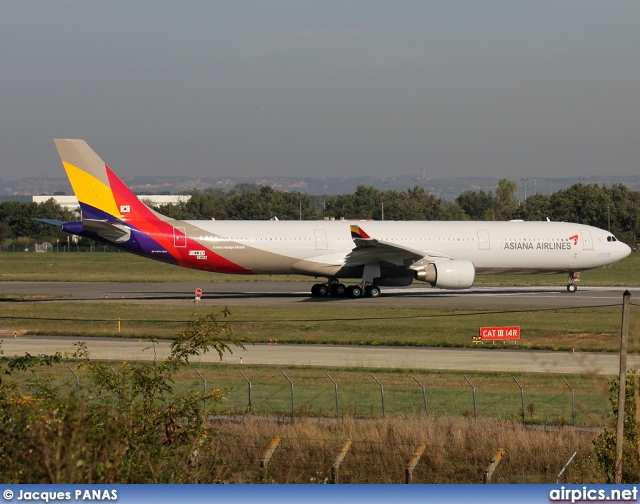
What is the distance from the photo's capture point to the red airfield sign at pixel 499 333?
3482 cm

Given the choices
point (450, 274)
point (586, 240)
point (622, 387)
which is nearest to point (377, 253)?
point (450, 274)

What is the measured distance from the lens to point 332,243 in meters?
48.8

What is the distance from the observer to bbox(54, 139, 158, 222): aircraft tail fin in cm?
4619

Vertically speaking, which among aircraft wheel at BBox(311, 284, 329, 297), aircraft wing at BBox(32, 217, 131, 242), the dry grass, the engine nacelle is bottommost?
the dry grass

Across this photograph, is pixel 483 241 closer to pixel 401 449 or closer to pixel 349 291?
pixel 349 291

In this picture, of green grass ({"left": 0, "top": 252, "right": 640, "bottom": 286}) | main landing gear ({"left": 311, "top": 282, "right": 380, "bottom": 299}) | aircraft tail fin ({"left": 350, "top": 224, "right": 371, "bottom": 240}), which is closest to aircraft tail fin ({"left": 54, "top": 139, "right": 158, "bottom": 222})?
main landing gear ({"left": 311, "top": 282, "right": 380, "bottom": 299})

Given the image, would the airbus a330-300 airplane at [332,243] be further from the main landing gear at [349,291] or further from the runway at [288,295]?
the runway at [288,295]

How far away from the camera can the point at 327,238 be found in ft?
160

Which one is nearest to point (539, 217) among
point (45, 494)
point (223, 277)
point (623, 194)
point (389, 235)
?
point (623, 194)

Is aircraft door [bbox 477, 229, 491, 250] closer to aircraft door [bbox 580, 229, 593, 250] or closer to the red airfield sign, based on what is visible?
aircraft door [bbox 580, 229, 593, 250]

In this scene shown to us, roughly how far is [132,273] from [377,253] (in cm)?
3270

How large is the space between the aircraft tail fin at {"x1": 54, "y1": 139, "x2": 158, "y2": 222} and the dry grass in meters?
28.2

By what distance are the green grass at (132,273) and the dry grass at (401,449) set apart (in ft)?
148

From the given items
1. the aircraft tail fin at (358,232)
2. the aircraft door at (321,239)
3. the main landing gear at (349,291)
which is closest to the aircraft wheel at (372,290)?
the main landing gear at (349,291)
